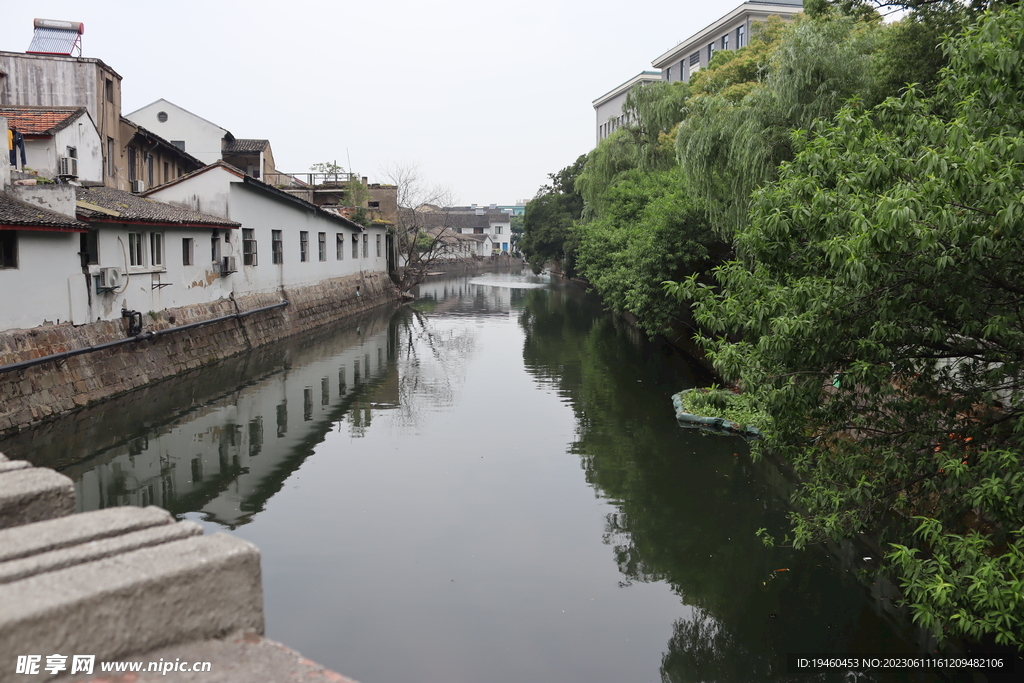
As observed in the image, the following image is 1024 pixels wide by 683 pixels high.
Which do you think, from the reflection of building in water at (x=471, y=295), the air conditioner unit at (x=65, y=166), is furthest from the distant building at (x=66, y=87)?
the reflection of building in water at (x=471, y=295)

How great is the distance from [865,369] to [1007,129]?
217cm

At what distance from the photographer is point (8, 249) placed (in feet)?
46.6

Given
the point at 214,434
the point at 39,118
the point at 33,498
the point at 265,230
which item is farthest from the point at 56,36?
the point at 33,498

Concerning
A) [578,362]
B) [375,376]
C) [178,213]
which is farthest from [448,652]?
[178,213]

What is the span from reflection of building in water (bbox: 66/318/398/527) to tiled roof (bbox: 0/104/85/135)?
31.9 ft

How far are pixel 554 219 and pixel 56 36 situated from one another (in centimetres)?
2985

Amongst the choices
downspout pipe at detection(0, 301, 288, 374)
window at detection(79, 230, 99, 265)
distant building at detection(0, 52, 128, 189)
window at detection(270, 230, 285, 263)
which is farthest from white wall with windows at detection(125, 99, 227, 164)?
window at detection(79, 230, 99, 265)

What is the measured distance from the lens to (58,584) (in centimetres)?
201

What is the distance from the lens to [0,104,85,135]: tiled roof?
2317 cm

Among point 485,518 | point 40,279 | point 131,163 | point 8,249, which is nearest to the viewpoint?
point 485,518

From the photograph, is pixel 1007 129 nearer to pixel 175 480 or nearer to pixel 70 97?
pixel 175 480

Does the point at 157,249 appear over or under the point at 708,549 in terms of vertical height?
over

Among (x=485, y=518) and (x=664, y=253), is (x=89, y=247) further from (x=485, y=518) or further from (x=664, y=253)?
(x=664, y=253)

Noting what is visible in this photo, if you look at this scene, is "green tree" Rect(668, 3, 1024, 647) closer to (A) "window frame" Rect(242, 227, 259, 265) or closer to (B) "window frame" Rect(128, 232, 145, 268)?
(B) "window frame" Rect(128, 232, 145, 268)
